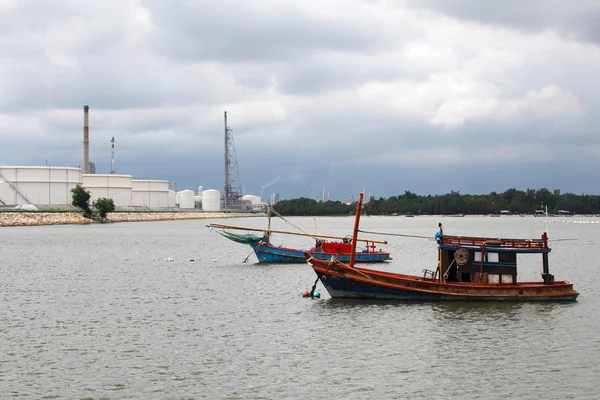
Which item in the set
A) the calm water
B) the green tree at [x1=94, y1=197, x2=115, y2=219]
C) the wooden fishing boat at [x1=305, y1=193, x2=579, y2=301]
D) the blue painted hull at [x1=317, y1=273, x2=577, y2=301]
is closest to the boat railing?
the wooden fishing boat at [x1=305, y1=193, x2=579, y2=301]

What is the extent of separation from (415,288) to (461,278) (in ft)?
8.65

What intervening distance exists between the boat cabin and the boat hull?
787 mm

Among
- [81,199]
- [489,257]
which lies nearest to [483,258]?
[489,257]

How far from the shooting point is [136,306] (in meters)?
39.4

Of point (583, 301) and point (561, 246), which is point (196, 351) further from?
point (561, 246)

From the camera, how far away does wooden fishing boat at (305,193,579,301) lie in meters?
38.1

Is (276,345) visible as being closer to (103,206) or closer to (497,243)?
(497,243)

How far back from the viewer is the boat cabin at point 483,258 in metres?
38.4

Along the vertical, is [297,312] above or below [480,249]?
below

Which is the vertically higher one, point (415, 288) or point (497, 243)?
point (497, 243)

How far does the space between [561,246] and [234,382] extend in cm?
7868

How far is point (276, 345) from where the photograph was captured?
29078mm

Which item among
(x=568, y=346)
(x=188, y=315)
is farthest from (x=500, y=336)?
(x=188, y=315)

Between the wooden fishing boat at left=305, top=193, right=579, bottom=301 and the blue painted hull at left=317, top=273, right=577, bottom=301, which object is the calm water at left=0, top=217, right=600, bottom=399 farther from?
the wooden fishing boat at left=305, top=193, right=579, bottom=301
